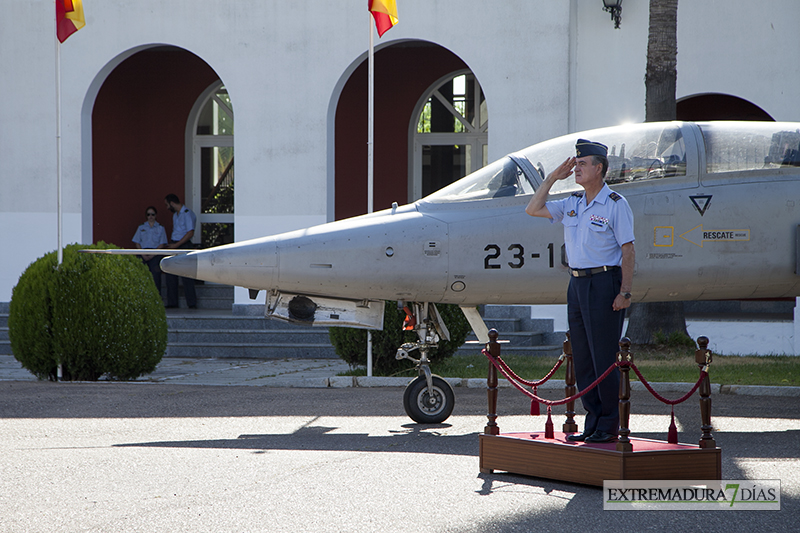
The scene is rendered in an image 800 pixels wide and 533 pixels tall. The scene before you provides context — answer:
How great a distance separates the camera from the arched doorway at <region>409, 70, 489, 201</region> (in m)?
17.7

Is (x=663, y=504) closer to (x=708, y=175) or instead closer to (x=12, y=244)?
(x=708, y=175)

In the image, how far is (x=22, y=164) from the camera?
1477 centimetres

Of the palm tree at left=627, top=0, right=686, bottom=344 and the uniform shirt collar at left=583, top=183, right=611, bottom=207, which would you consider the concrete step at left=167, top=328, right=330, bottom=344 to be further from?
the uniform shirt collar at left=583, top=183, right=611, bottom=207

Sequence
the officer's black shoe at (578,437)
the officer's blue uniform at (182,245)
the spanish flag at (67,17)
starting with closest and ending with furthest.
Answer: the officer's black shoe at (578,437)
the spanish flag at (67,17)
the officer's blue uniform at (182,245)

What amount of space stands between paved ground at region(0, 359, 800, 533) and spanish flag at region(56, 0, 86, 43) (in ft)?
14.4

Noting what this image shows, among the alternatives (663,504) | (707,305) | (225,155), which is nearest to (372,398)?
(663,504)

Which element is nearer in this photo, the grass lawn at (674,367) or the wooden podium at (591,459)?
the wooden podium at (591,459)

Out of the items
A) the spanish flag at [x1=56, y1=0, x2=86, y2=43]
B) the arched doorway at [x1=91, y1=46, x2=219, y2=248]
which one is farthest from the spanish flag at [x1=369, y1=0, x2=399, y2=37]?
the arched doorway at [x1=91, y1=46, x2=219, y2=248]

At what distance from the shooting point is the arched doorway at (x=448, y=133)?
57.9 feet

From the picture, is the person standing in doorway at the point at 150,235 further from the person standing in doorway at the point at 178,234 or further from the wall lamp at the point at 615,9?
the wall lamp at the point at 615,9

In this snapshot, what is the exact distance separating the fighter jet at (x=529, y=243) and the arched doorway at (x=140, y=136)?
9.48 meters

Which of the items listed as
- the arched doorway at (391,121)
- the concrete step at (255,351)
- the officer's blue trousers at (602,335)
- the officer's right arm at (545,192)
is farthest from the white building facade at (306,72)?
the officer's blue trousers at (602,335)

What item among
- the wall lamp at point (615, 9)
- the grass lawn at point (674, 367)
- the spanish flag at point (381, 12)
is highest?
the wall lamp at point (615, 9)

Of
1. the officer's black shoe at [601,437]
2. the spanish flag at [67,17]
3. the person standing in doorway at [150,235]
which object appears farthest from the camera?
the person standing in doorway at [150,235]
